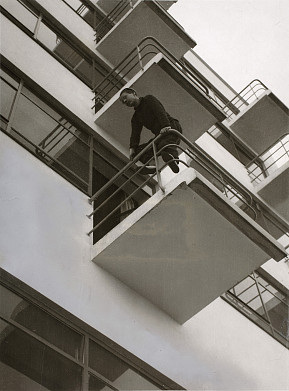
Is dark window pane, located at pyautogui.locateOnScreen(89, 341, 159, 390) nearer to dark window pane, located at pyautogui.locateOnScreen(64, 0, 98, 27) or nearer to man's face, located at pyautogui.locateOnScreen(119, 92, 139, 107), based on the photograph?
man's face, located at pyautogui.locateOnScreen(119, 92, 139, 107)

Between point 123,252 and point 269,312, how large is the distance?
447 centimetres

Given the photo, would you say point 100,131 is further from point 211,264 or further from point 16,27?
point 211,264

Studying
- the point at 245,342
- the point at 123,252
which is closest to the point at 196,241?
the point at 123,252

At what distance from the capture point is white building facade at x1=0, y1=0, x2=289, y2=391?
699 cm

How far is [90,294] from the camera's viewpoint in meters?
7.61

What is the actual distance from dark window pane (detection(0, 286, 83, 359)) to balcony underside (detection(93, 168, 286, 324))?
126 cm

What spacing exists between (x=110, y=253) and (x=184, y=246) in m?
0.96

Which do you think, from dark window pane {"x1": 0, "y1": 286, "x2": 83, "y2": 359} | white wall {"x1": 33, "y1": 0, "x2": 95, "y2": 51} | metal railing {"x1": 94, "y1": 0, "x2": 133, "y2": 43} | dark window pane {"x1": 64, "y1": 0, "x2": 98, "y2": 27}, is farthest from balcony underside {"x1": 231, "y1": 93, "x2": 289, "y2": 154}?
dark window pane {"x1": 0, "y1": 286, "x2": 83, "y2": 359}

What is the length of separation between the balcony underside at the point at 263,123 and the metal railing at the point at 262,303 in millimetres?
5414

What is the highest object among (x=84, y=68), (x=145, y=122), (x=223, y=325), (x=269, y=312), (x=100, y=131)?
(x=84, y=68)

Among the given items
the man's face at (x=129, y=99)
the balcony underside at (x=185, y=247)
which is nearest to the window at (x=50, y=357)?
the balcony underside at (x=185, y=247)

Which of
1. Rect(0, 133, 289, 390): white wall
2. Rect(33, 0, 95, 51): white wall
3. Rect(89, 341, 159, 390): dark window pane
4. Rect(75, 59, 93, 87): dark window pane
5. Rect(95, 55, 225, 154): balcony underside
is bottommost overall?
Rect(89, 341, 159, 390): dark window pane

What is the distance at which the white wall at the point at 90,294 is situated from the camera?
727 cm

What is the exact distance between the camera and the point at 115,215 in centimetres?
966
